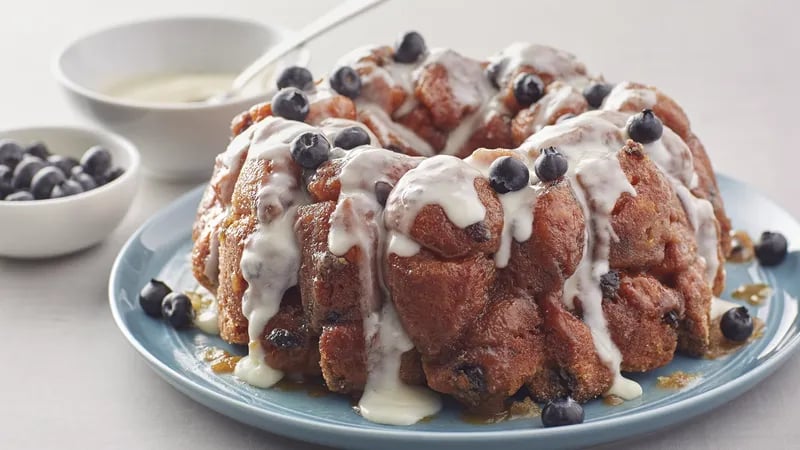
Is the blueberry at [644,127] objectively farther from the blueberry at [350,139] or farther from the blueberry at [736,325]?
the blueberry at [350,139]

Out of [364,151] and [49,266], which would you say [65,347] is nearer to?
[49,266]

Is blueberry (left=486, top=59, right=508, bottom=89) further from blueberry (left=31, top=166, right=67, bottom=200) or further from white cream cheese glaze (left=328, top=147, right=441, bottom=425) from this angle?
blueberry (left=31, top=166, right=67, bottom=200)

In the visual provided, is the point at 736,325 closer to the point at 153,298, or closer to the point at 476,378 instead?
the point at 476,378

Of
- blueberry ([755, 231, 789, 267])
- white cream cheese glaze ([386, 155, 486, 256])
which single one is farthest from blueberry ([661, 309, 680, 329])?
blueberry ([755, 231, 789, 267])

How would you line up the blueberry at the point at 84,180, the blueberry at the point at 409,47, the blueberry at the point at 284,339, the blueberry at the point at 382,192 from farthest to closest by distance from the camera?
the blueberry at the point at 84,180
the blueberry at the point at 409,47
the blueberry at the point at 284,339
the blueberry at the point at 382,192

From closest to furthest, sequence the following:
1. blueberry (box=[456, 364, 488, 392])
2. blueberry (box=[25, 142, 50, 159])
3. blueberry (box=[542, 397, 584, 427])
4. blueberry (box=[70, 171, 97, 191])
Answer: blueberry (box=[542, 397, 584, 427])
blueberry (box=[456, 364, 488, 392])
blueberry (box=[70, 171, 97, 191])
blueberry (box=[25, 142, 50, 159])

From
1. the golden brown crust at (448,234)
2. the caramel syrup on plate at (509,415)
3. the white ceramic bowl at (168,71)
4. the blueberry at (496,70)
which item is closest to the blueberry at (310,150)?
the golden brown crust at (448,234)
